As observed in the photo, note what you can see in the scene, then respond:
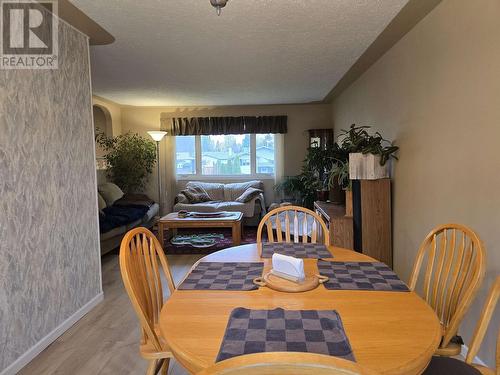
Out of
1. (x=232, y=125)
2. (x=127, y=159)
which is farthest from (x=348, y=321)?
(x=232, y=125)

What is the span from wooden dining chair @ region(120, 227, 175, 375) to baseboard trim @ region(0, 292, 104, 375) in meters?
1.09

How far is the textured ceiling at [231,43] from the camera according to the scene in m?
2.35

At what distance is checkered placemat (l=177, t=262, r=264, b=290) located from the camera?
1.45 metres

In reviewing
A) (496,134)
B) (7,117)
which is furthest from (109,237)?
(496,134)

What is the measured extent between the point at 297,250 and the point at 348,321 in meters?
0.85

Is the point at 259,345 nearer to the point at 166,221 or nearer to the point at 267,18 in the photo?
the point at 267,18

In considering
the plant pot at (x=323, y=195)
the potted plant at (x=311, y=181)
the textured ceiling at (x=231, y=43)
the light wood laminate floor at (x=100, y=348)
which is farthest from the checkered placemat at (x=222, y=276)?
the plant pot at (x=323, y=195)

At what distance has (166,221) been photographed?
4.75 meters

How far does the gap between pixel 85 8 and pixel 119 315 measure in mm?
2269

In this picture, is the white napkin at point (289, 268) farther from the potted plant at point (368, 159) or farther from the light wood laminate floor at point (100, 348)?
the potted plant at point (368, 159)

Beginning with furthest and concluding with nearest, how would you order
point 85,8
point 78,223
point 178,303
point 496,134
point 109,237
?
point 109,237 → point 78,223 → point 85,8 → point 496,134 → point 178,303

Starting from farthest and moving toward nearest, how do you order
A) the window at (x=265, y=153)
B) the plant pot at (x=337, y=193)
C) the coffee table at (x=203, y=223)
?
the window at (x=265, y=153), the coffee table at (x=203, y=223), the plant pot at (x=337, y=193)

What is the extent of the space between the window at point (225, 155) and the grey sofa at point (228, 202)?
Answer: 14.6 inches

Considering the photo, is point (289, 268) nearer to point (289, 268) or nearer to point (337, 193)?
point (289, 268)
